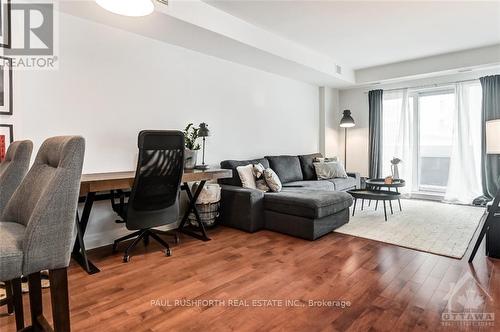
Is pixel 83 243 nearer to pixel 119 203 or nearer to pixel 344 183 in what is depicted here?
pixel 119 203

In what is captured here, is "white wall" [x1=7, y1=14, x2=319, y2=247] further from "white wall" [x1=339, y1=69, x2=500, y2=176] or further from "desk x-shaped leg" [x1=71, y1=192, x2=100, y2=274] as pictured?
"white wall" [x1=339, y1=69, x2=500, y2=176]

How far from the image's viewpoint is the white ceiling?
3229 millimetres

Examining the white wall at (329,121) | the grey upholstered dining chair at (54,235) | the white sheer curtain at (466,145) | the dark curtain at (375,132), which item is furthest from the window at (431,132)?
the grey upholstered dining chair at (54,235)

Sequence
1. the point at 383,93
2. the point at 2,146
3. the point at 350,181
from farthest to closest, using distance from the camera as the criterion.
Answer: the point at 383,93 → the point at 350,181 → the point at 2,146

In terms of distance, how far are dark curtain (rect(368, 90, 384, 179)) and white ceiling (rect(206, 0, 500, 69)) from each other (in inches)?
53.2

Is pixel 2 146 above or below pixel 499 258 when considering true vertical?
above

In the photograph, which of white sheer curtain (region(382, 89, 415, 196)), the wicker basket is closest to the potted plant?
the wicker basket

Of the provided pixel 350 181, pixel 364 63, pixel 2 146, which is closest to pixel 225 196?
pixel 2 146

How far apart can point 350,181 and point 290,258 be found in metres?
3.02

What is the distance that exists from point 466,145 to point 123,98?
223 inches

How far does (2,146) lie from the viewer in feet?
7.98

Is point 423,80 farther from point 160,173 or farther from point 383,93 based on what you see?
point 160,173

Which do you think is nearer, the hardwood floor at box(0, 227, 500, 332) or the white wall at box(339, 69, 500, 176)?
the hardwood floor at box(0, 227, 500, 332)

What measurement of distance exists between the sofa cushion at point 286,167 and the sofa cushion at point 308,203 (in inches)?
46.5
